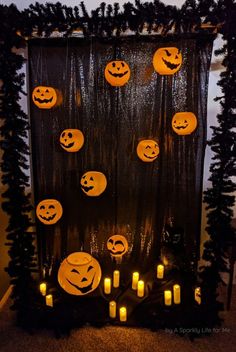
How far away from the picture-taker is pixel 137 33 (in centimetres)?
227

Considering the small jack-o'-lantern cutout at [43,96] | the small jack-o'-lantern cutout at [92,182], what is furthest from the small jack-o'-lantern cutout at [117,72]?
the small jack-o'-lantern cutout at [92,182]

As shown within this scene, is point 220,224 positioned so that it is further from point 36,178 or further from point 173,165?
point 36,178

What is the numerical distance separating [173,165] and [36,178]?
1.41 metres

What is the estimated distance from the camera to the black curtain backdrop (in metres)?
2.63

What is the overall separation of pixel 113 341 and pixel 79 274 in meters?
0.70

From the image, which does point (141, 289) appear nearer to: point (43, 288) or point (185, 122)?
point (43, 288)

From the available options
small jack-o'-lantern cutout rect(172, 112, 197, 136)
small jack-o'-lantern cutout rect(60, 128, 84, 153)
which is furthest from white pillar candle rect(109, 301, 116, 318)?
small jack-o'-lantern cutout rect(172, 112, 197, 136)

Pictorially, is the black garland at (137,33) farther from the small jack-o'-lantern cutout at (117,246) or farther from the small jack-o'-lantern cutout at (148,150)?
the small jack-o'-lantern cutout at (117,246)

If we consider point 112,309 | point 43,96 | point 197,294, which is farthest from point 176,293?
point 43,96

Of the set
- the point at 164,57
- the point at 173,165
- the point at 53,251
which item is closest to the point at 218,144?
the point at 173,165

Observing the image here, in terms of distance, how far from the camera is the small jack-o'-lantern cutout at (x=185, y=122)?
2.40 metres

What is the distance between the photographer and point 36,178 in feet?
9.43

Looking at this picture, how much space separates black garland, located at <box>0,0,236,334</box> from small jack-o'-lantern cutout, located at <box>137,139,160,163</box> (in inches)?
21.2

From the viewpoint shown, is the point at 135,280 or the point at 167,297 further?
the point at 135,280
